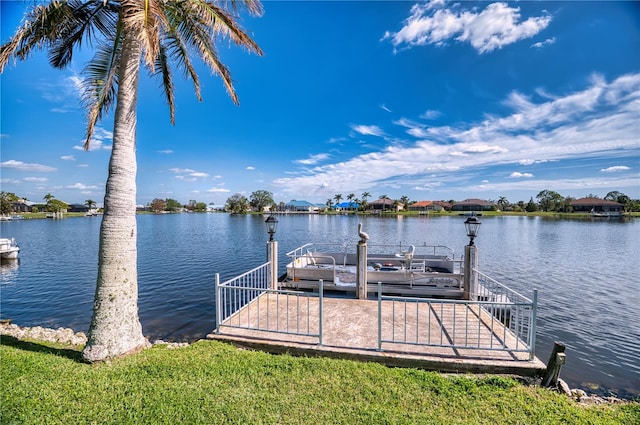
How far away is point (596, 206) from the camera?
321 ft

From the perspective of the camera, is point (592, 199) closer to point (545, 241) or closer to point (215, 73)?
point (545, 241)

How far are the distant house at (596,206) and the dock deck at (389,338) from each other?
127 m

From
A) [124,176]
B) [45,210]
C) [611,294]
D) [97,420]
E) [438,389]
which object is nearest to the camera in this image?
[97,420]

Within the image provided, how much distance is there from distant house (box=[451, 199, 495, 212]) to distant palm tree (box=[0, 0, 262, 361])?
5290 inches

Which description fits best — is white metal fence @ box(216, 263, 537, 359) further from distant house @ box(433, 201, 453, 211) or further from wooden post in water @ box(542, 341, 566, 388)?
distant house @ box(433, 201, 453, 211)

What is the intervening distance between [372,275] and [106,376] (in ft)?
28.1

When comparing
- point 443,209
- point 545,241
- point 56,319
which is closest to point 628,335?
point 56,319

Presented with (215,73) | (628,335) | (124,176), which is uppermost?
(215,73)

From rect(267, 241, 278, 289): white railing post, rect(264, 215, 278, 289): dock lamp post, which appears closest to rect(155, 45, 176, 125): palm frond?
rect(264, 215, 278, 289): dock lamp post

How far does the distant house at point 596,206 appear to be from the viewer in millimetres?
95438

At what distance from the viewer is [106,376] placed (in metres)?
4.22

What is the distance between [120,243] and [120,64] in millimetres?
3363

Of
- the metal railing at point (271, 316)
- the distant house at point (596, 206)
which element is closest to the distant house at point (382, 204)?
the distant house at point (596, 206)

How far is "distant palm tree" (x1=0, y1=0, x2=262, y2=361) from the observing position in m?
4.87
